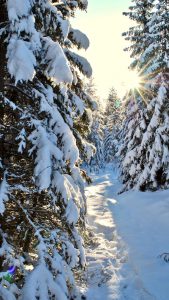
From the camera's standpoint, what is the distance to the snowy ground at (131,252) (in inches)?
324

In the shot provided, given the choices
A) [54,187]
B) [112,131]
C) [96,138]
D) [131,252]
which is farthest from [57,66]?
[112,131]

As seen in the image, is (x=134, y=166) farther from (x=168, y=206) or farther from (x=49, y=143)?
(x=49, y=143)

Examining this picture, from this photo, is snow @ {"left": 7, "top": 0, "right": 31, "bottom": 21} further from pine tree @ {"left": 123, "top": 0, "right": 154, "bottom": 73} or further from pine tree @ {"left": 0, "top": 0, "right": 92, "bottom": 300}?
pine tree @ {"left": 123, "top": 0, "right": 154, "bottom": 73}

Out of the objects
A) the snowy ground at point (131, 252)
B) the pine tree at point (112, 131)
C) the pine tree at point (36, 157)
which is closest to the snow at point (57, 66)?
the pine tree at point (36, 157)

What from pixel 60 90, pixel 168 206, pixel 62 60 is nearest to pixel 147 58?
pixel 168 206

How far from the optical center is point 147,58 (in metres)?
22.2

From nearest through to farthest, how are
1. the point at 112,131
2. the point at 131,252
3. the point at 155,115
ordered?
the point at 131,252 → the point at 155,115 → the point at 112,131

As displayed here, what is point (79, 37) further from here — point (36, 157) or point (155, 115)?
point (155, 115)

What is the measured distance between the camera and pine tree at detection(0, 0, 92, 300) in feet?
17.1

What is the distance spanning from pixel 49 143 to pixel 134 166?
1858cm

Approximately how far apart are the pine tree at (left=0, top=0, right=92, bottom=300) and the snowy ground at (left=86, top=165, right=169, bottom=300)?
1557 millimetres

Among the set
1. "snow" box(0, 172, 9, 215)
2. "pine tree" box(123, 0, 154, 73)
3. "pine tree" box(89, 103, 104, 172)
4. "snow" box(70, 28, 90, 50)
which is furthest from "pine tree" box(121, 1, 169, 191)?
"pine tree" box(89, 103, 104, 172)

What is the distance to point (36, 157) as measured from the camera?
5.55 metres

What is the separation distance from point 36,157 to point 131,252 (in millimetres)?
6635
